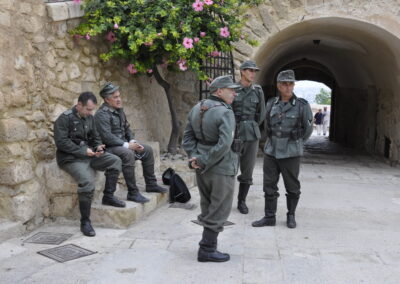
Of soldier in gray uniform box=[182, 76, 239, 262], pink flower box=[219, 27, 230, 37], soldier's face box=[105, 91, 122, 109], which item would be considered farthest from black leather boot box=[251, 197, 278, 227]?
pink flower box=[219, 27, 230, 37]

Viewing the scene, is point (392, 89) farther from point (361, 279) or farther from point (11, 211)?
point (11, 211)

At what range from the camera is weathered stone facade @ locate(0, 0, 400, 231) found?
422cm

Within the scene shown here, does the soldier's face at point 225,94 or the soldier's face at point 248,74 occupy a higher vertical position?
the soldier's face at point 248,74

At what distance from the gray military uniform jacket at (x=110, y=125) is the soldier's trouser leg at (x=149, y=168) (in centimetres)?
35

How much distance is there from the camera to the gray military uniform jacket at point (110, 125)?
477 cm

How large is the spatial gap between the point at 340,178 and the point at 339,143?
8.71 metres

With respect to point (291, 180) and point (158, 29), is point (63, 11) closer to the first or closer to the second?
point (158, 29)

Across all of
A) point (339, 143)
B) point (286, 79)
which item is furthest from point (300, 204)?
point (339, 143)

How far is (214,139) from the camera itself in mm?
3623

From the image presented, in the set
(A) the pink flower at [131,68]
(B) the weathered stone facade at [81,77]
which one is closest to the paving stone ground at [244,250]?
(B) the weathered stone facade at [81,77]

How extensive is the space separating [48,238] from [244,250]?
1.82m

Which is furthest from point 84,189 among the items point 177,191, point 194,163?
point 177,191

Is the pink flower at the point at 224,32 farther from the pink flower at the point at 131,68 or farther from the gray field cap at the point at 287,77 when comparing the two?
the gray field cap at the point at 287,77

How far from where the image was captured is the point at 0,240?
13.1 ft
